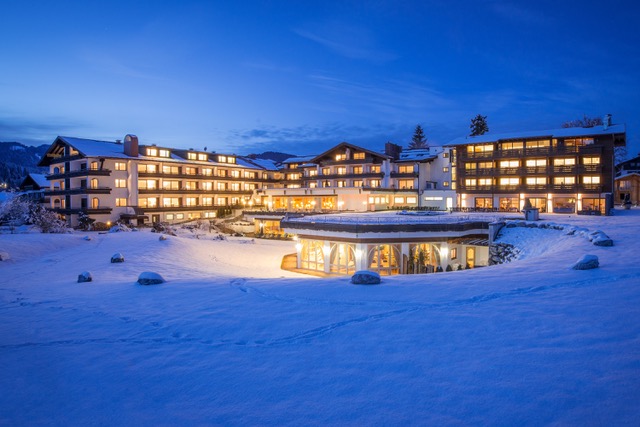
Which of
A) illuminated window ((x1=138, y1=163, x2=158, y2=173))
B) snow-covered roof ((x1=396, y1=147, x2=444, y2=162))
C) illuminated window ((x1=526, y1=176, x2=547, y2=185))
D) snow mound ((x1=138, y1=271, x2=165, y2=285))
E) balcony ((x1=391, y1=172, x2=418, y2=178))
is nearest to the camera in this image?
snow mound ((x1=138, y1=271, x2=165, y2=285))

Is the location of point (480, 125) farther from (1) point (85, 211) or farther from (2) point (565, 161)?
(1) point (85, 211)

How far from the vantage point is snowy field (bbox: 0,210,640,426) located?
217 inches

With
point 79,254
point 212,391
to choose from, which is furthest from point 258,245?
point 212,391

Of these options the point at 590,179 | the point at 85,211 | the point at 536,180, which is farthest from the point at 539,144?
the point at 85,211

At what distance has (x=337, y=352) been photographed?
7.44 metres

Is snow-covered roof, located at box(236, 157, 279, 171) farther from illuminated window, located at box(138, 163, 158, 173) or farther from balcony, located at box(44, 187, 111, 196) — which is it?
balcony, located at box(44, 187, 111, 196)

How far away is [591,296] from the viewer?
973 cm

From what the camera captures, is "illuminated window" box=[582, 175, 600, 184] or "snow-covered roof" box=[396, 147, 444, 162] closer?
"illuminated window" box=[582, 175, 600, 184]

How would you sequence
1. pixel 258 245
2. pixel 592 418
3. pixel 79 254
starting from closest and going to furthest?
pixel 592 418 → pixel 79 254 → pixel 258 245

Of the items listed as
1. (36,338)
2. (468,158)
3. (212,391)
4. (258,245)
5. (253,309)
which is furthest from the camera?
(468,158)

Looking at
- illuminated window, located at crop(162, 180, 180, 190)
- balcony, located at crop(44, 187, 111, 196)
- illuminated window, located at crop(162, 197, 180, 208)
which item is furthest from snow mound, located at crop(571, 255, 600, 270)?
illuminated window, located at crop(162, 180, 180, 190)

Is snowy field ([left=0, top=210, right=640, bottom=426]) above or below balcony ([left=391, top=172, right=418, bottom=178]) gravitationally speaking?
below

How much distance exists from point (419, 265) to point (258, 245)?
1971 centimetres

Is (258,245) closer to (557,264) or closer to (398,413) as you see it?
(557,264)
